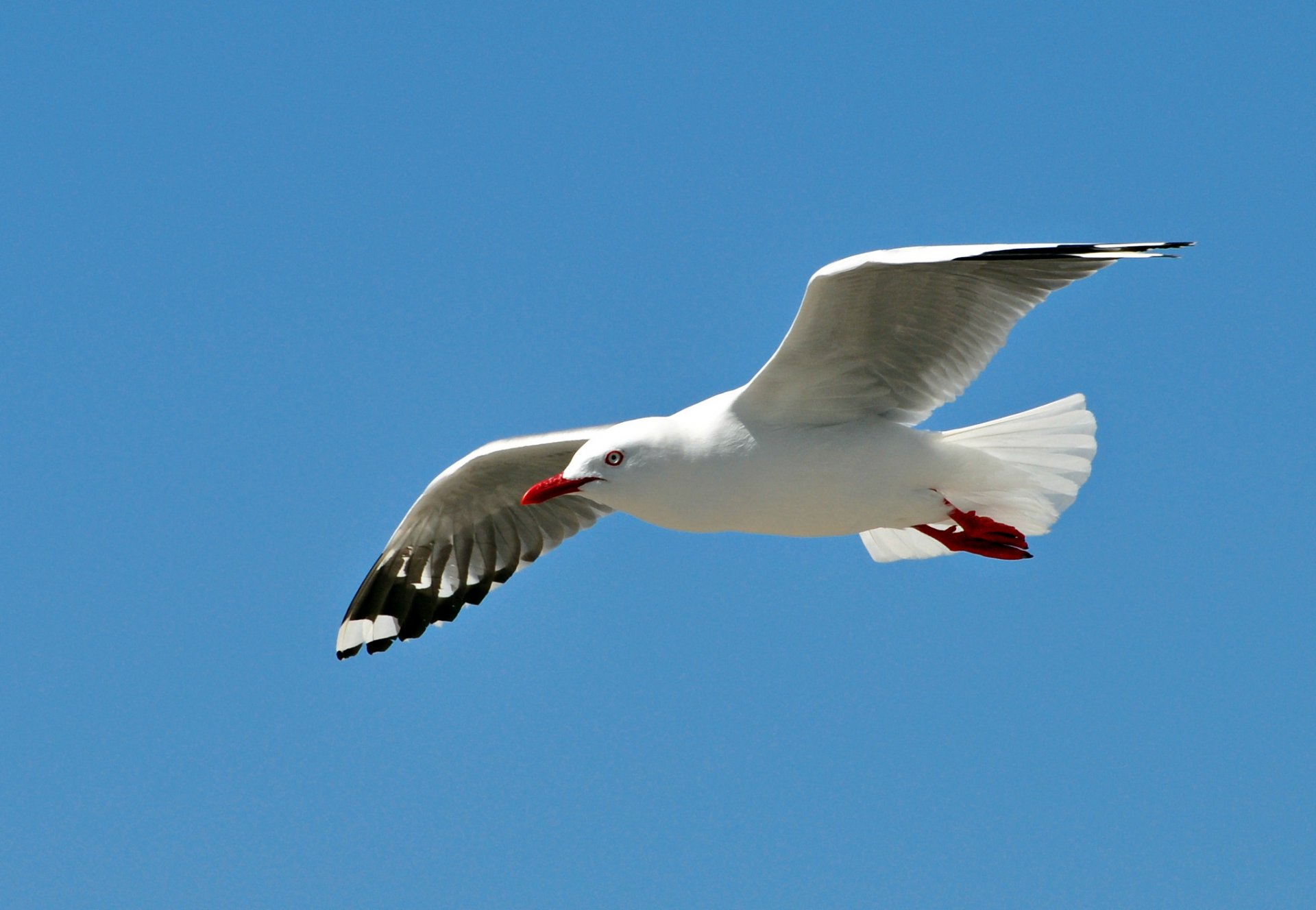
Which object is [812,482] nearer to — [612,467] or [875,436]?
[875,436]

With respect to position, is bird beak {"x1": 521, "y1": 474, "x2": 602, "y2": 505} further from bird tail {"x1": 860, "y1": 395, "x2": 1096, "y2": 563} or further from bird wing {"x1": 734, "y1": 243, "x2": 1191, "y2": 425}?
bird tail {"x1": 860, "y1": 395, "x2": 1096, "y2": 563}

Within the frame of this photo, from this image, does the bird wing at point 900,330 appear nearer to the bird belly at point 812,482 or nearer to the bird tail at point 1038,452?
the bird belly at point 812,482

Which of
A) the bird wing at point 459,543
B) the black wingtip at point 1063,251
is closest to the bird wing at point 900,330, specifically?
the black wingtip at point 1063,251

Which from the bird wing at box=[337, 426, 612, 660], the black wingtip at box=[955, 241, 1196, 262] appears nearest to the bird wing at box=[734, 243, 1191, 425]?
the black wingtip at box=[955, 241, 1196, 262]

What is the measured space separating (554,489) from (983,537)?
2021 mm

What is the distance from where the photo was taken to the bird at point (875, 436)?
6648 millimetres

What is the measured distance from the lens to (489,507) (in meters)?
8.87

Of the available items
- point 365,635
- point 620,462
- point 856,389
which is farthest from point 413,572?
point 856,389

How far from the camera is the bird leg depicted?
24.1 feet

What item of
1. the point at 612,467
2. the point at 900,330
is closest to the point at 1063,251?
the point at 900,330

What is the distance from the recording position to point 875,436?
23.2ft

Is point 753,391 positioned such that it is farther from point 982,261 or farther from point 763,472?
point 982,261

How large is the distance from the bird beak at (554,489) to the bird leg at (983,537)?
1.63 m

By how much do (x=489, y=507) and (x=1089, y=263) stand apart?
373cm
